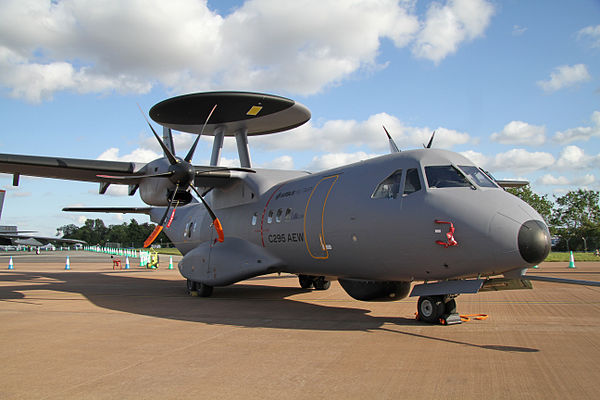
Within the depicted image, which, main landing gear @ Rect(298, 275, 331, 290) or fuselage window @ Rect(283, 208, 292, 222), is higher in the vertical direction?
fuselage window @ Rect(283, 208, 292, 222)

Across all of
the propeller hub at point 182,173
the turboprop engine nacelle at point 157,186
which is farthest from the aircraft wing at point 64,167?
the propeller hub at point 182,173

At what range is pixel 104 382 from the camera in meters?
4.87

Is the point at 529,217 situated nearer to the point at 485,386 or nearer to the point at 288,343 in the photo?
the point at 485,386

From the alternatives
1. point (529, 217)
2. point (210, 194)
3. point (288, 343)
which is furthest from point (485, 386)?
point (210, 194)

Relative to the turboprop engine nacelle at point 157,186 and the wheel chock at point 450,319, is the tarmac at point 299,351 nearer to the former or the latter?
the wheel chock at point 450,319

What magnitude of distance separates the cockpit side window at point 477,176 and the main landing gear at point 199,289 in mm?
8341

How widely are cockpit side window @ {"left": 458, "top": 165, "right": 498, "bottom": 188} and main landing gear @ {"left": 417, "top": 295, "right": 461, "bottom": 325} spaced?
211 centimetres

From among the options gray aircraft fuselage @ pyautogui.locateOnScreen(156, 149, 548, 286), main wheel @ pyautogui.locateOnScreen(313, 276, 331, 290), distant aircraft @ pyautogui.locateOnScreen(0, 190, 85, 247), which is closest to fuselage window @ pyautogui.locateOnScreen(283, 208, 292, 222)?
gray aircraft fuselage @ pyautogui.locateOnScreen(156, 149, 548, 286)

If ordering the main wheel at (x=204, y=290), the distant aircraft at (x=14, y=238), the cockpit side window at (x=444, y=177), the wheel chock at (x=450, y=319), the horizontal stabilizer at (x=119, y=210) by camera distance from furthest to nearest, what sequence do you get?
1. the distant aircraft at (x=14, y=238)
2. the horizontal stabilizer at (x=119, y=210)
3. the main wheel at (x=204, y=290)
4. the wheel chock at (x=450, y=319)
5. the cockpit side window at (x=444, y=177)

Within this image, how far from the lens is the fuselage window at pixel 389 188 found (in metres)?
8.46

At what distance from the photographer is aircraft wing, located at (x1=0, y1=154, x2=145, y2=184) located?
1210 cm

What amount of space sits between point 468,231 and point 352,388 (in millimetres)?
3686

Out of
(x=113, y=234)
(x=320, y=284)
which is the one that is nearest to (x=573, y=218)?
(x=320, y=284)

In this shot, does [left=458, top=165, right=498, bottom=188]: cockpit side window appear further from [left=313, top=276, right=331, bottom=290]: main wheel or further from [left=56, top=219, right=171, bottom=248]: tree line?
[left=56, top=219, right=171, bottom=248]: tree line
